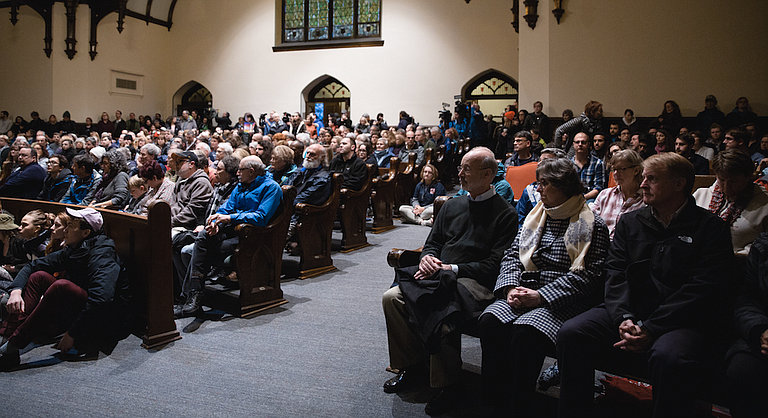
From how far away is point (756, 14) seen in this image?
29.3 feet

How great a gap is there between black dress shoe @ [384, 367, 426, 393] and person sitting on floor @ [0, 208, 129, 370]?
1731 millimetres

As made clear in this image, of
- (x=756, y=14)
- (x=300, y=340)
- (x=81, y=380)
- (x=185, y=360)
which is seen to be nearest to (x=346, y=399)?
(x=300, y=340)

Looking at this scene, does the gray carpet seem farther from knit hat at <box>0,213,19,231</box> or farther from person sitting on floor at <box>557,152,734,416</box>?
knit hat at <box>0,213,19,231</box>

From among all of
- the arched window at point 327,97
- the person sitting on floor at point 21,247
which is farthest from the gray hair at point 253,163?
the arched window at point 327,97

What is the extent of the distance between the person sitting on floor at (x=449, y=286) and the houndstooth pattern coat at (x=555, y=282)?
139 millimetres

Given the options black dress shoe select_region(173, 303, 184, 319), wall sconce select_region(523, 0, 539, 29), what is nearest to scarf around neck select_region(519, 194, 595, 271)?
black dress shoe select_region(173, 303, 184, 319)

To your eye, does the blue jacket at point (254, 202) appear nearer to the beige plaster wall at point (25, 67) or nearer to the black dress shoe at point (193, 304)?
the black dress shoe at point (193, 304)

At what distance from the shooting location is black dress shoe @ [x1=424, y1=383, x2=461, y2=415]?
7.89 feet

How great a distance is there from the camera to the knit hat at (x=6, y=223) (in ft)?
13.8

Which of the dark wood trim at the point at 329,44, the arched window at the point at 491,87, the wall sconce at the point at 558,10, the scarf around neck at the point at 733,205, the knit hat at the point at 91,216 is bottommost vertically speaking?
the knit hat at the point at 91,216

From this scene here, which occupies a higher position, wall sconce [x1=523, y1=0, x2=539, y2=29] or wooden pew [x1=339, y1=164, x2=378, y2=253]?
wall sconce [x1=523, y1=0, x2=539, y2=29]

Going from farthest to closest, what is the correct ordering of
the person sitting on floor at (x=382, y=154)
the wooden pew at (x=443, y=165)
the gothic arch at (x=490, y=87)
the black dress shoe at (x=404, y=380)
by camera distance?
the gothic arch at (x=490, y=87) < the wooden pew at (x=443, y=165) < the person sitting on floor at (x=382, y=154) < the black dress shoe at (x=404, y=380)

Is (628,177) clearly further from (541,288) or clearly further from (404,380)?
(404,380)

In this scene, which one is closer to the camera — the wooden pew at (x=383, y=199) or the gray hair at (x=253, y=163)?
the gray hair at (x=253, y=163)
